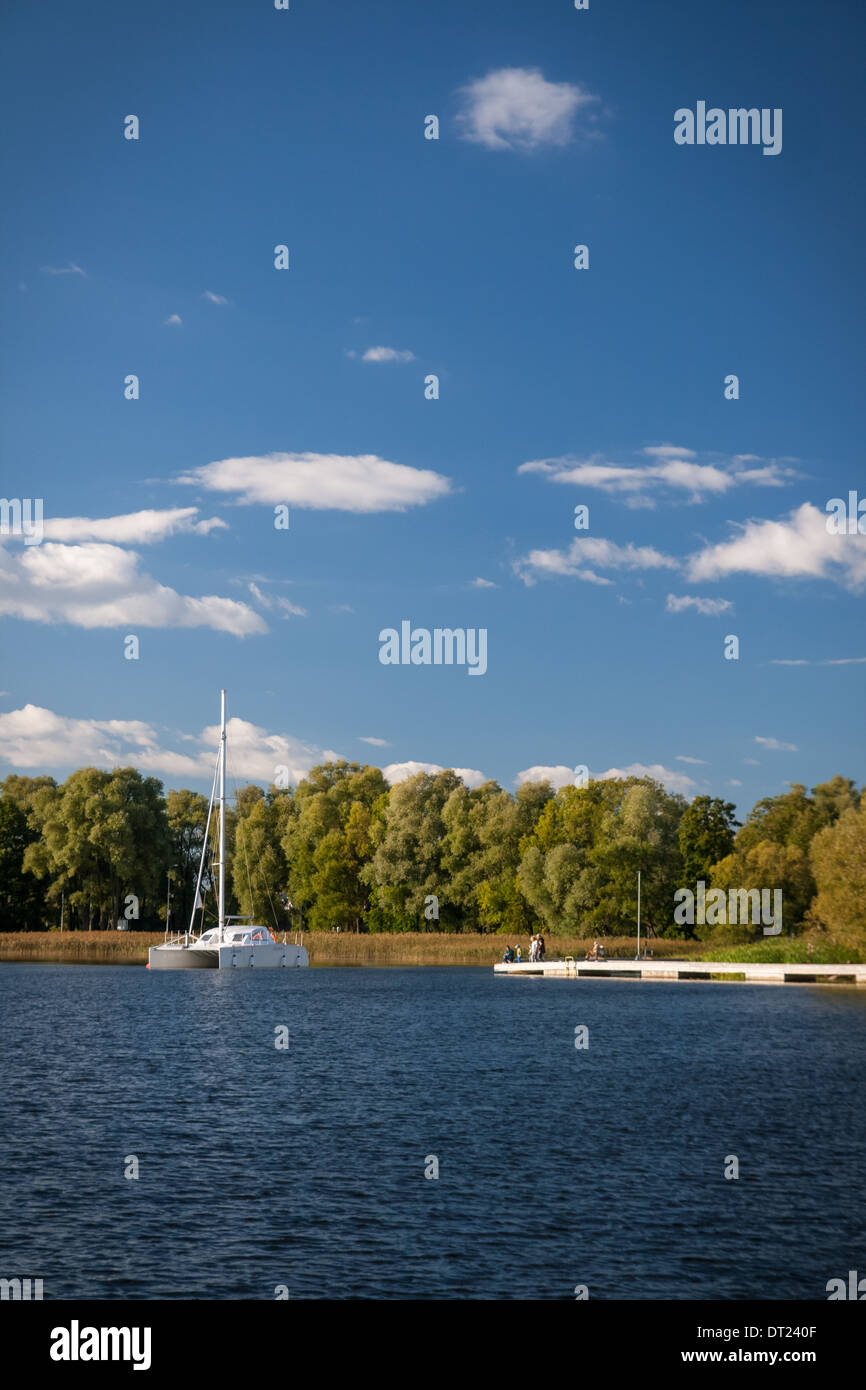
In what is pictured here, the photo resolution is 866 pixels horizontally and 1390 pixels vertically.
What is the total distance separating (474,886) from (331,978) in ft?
123

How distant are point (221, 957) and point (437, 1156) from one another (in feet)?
250

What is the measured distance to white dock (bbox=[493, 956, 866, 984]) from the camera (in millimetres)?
77500

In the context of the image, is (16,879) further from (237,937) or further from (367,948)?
(237,937)

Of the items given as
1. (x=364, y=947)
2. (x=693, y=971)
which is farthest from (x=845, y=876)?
(x=364, y=947)

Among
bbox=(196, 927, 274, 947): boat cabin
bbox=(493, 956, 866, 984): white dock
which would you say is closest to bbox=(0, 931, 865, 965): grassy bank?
bbox=(196, 927, 274, 947): boat cabin

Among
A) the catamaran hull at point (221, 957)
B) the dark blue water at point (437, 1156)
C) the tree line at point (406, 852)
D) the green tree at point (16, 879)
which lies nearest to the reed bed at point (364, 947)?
the tree line at point (406, 852)

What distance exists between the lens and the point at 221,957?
101 m

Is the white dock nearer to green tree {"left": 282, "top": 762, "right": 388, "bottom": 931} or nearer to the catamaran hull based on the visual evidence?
the catamaran hull

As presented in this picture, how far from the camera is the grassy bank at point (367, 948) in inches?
4491

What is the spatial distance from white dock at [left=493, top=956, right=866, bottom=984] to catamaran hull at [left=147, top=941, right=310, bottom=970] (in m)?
18.0

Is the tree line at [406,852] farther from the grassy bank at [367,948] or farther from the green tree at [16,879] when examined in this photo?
the grassy bank at [367,948]
